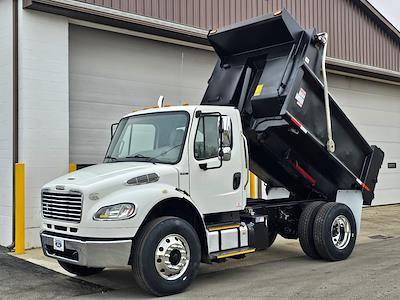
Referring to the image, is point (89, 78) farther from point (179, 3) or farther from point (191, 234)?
point (191, 234)

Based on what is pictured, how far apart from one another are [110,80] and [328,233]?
19.3ft

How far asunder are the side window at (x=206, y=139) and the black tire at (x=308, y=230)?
7.56 ft

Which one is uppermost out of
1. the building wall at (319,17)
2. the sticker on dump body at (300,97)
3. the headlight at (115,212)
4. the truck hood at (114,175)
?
the building wall at (319,17)

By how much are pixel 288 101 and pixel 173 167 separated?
217cm

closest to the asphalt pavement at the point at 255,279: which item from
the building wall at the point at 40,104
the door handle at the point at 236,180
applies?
the door handle at the point at 236,180

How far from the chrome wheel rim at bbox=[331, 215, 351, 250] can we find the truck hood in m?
3.33

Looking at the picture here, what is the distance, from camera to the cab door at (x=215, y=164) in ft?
23.2

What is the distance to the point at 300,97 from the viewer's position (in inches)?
320

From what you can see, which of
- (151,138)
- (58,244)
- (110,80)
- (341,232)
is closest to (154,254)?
(58,244)

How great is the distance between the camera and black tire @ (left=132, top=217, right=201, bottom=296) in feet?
20.5

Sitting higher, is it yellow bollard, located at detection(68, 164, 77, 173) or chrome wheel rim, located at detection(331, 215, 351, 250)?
yellow bollard, located at detection(68, 164, 77, 173)

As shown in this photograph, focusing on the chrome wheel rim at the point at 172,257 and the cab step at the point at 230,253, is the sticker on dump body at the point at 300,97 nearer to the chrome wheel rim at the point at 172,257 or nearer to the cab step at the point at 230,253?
the cab step at the point at 230,253

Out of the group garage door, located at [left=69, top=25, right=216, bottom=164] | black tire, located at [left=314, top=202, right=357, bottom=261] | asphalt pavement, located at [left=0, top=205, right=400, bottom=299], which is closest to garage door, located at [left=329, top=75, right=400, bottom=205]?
garage door, located at [left=69, top=25, right=216, bottom=164]

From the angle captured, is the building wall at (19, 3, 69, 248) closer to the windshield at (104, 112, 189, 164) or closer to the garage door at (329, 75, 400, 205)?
the windshield at (104, 112, 189, 164)
